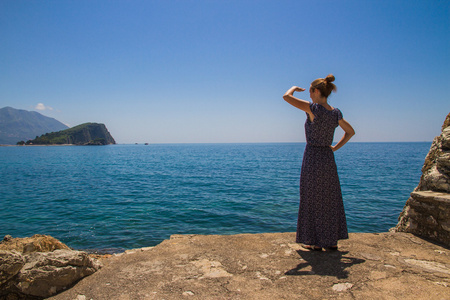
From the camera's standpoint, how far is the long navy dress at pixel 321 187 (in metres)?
4.09

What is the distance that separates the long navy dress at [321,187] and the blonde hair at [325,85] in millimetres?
238

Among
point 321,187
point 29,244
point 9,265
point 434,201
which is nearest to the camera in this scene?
point 9,265

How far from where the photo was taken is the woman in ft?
13.3

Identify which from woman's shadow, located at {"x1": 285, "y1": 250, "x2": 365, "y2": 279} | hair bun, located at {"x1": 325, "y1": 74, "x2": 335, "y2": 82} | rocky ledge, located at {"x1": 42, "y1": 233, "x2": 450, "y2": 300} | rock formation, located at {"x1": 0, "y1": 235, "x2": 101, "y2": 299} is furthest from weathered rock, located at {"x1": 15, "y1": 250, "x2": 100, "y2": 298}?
hair bun, located at {"x1": 325, "y1": 74, "x2": 335, "y2": 82}

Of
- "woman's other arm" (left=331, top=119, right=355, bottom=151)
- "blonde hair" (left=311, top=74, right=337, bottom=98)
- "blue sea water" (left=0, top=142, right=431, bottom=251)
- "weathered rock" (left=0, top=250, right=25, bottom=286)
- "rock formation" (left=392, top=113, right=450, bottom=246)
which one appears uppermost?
"blonde hair" (left=311, top=74, right=337, bottom=98)

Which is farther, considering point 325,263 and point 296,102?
point 296,102

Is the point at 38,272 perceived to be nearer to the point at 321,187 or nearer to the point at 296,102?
the point at 321,187

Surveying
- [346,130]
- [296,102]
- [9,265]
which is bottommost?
[9,265]

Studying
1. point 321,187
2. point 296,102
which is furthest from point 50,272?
point 296,102

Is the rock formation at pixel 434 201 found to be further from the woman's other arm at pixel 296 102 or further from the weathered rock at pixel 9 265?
the weathered rock at pixel 9 265

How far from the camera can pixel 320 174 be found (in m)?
4.18

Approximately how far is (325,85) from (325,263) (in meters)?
2.72

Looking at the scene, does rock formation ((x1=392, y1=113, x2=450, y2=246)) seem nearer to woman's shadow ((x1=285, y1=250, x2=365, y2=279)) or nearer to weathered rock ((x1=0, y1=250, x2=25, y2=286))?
woman's shadow ((x1=285, y1=250, x2=365, y2=279))

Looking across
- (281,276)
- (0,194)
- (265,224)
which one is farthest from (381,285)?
(0,194)
